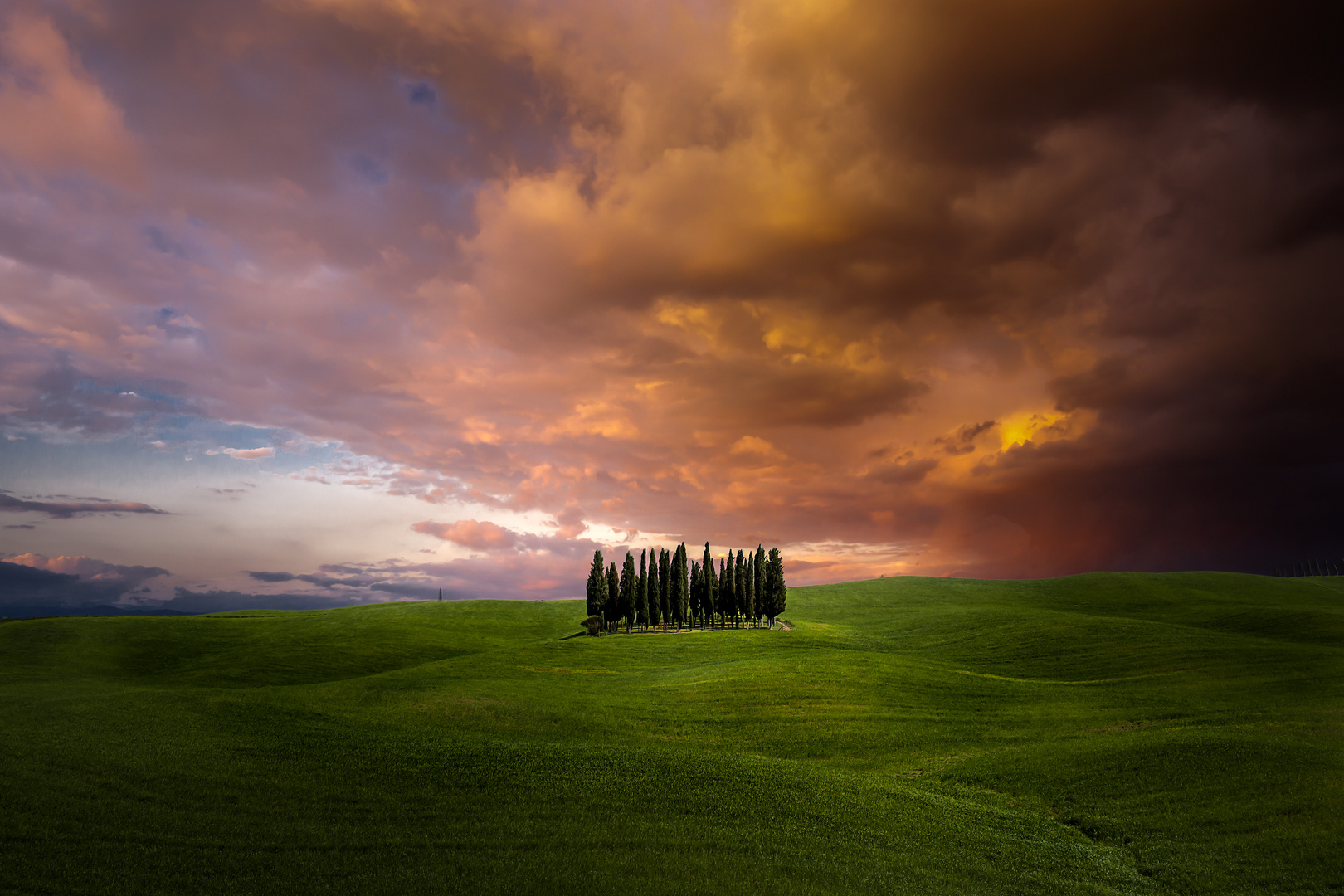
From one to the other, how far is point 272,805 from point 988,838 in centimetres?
2378

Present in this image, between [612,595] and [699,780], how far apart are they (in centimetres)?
8515

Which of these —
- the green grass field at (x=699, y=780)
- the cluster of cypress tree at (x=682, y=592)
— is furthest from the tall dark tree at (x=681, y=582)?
the green grass field at (x=699, y=780)

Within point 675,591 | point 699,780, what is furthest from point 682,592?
point 699,780

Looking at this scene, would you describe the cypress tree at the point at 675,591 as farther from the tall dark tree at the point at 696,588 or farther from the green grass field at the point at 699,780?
the green grass field at the point at 699,780

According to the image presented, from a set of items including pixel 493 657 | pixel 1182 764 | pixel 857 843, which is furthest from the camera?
pixel 493 657

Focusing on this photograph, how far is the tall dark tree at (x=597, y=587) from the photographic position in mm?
108562

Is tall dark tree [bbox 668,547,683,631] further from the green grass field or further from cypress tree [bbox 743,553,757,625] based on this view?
the green grass field

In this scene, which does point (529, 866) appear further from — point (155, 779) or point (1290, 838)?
point (1290, 838)

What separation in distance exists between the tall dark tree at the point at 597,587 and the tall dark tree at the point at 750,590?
23666mm

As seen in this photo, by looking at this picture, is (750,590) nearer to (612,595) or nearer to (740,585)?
(740,585)

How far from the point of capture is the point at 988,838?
22.3 metres

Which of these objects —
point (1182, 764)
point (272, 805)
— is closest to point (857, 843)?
point (1182, 764)

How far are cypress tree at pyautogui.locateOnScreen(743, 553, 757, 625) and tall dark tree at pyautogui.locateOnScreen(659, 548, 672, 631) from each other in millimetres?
13050

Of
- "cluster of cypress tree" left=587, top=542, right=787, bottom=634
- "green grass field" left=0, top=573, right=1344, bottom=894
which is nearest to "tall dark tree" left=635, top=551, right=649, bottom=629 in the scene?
"cluster of cypress tree" left=587, top=542, right=787, bottom=634
